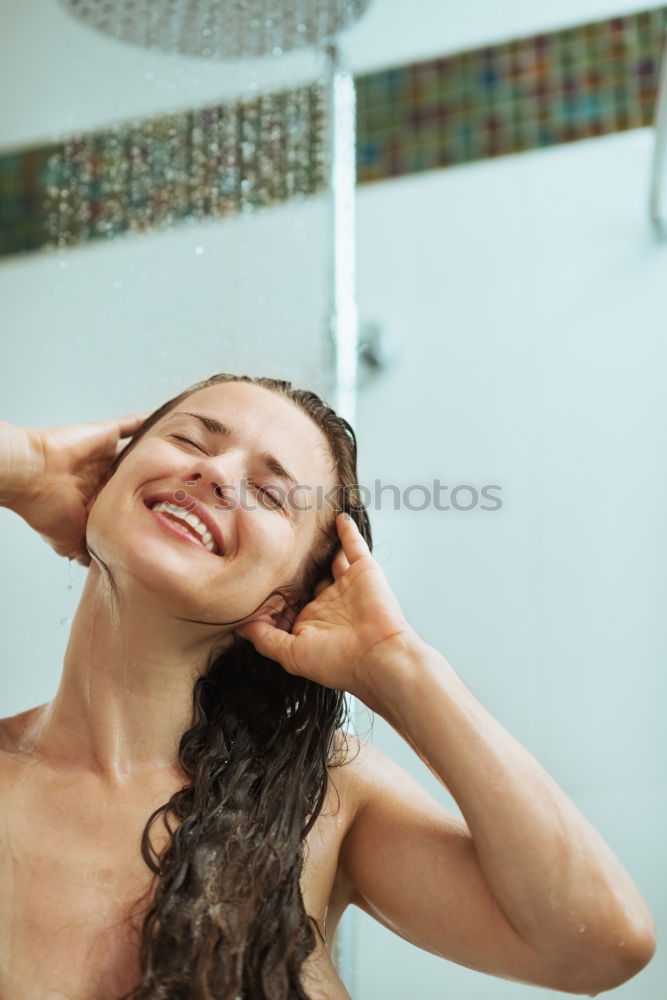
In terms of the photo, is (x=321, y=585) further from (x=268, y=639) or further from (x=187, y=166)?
(x=187, y=166)

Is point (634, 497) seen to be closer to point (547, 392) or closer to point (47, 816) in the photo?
point (547, 392)

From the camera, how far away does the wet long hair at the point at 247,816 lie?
43.0 inches

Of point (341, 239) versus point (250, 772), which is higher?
point (341, 239)

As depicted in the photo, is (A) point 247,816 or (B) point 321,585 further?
(B) point 321,585

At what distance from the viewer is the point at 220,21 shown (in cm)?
181

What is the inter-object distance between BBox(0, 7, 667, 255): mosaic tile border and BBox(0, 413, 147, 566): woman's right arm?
2.82 ft

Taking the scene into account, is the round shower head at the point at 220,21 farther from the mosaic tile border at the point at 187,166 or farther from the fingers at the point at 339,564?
the fingers at the point at 339,564

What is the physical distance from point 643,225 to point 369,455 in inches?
24.0

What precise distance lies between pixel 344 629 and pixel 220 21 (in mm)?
1021

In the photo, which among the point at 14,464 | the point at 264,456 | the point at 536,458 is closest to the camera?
the point at 264,456

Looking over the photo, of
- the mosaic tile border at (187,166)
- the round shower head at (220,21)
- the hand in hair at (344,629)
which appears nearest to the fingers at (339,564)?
the hand in hair at (344,629)

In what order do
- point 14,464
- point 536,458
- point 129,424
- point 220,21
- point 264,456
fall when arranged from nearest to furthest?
point 264,456
point 14,464
point 129,424
point 220,21
point 536,458

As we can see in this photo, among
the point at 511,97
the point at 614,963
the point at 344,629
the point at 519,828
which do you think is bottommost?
the point at 614,963

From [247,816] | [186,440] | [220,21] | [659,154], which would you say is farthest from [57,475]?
[659,154]
